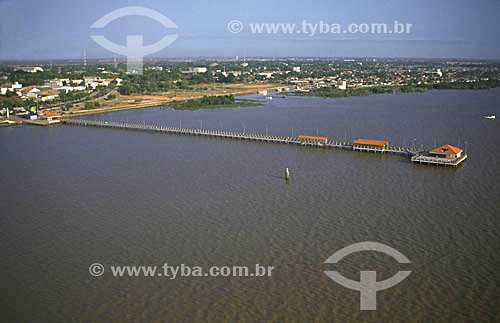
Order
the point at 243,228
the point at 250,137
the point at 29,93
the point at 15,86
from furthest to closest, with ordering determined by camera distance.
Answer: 1. the point at 15,86
2. the point at 29,93
3. the point at 250,137
4. the point at 243,228

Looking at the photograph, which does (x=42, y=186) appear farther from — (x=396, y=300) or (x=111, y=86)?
(x=111, y=86)

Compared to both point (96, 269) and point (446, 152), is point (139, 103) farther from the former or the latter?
point (96, 269)

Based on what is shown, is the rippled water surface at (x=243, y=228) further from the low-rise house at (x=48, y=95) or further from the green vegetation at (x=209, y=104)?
the low-rise house at (x=48, y=95)

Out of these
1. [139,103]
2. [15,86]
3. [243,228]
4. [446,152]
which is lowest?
[243,228]

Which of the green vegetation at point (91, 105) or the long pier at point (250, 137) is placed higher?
the green vegetation at point (91, 105)

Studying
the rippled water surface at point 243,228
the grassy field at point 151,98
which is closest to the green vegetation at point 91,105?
the grassy field at point 151,98

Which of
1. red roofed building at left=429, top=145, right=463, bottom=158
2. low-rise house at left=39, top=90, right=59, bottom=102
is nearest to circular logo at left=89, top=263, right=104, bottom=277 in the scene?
red roofed building at left=429, top=145, right=463, bottom=158

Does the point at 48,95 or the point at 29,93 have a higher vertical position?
the point at 29,93

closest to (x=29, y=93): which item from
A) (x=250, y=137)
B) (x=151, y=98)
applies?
(x=151, y=98)
